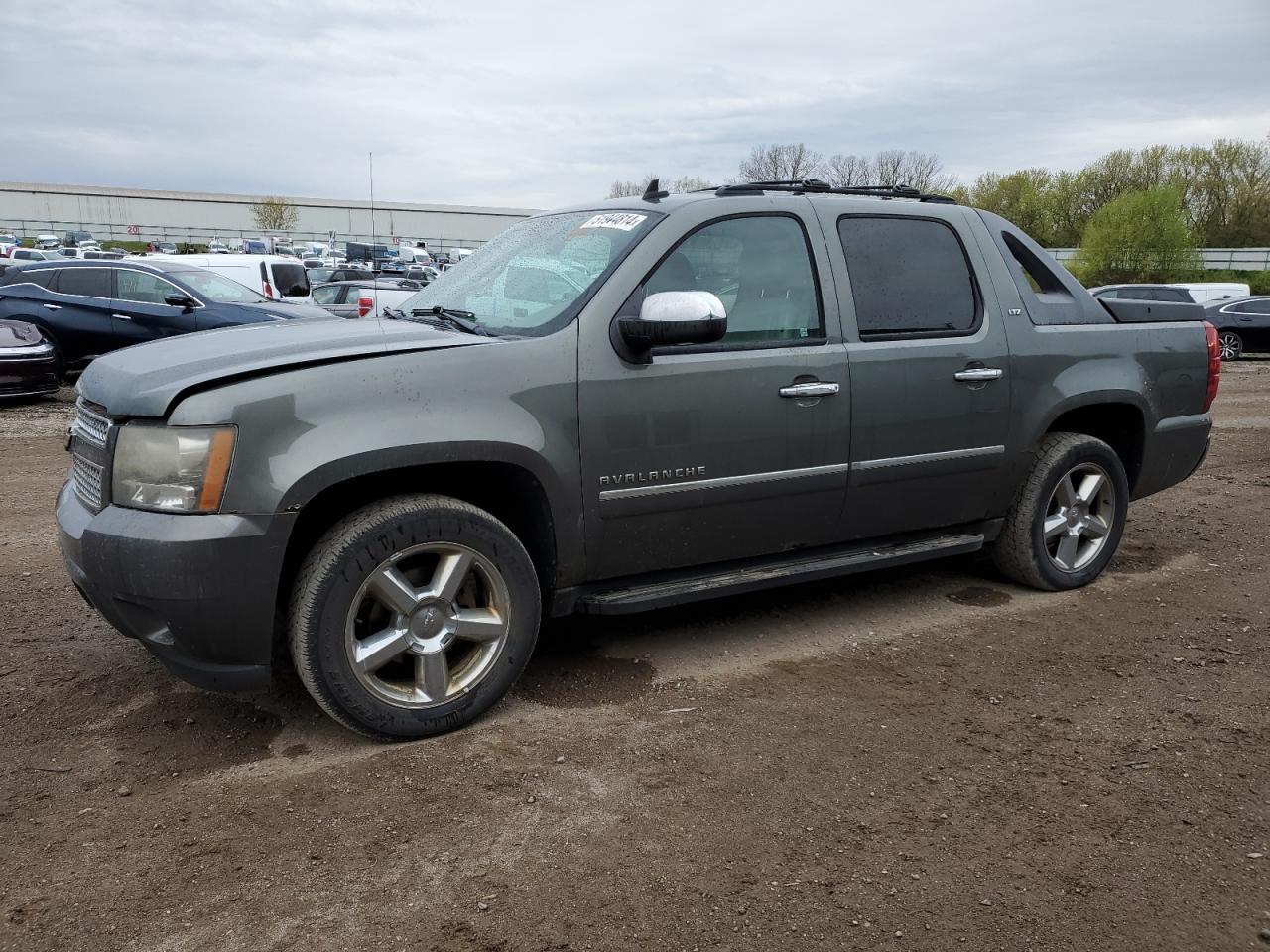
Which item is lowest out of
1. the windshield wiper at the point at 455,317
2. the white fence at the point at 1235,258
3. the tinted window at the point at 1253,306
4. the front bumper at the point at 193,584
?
the front bumper at the point at 193,584

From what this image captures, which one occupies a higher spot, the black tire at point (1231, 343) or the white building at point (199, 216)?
the white building at point (199, 216)

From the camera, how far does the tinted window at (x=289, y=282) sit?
17.6 metres

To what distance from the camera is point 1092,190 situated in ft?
220

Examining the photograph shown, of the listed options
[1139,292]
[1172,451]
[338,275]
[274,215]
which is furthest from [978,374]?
[274,215]

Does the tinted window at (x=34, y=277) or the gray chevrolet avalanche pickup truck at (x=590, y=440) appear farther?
the tinted window at (x=34, y=277)

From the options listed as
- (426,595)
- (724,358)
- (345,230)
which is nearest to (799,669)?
(724,358)

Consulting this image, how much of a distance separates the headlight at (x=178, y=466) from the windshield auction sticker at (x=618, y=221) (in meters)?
1.69

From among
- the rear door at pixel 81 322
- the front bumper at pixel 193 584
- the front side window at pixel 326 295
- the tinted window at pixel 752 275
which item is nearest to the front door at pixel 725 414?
the tinted window at pixel 752 275

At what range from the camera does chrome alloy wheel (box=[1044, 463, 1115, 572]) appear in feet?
16.4

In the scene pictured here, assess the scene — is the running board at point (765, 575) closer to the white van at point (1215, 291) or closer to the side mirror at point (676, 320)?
the side mirror at point (676, 320)

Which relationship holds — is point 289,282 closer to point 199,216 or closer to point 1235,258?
point 1235,258

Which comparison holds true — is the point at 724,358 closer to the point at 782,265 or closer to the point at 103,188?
the point at 782,265

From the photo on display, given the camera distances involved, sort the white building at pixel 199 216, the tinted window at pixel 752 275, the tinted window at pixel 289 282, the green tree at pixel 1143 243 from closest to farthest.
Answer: the tinted window at pixel 752 275 < the tinted window at pixel 289 282 < the green tree at pixel 1143 243 < the white building at pixel 199 216

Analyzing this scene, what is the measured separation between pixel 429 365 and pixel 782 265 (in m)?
1.55
